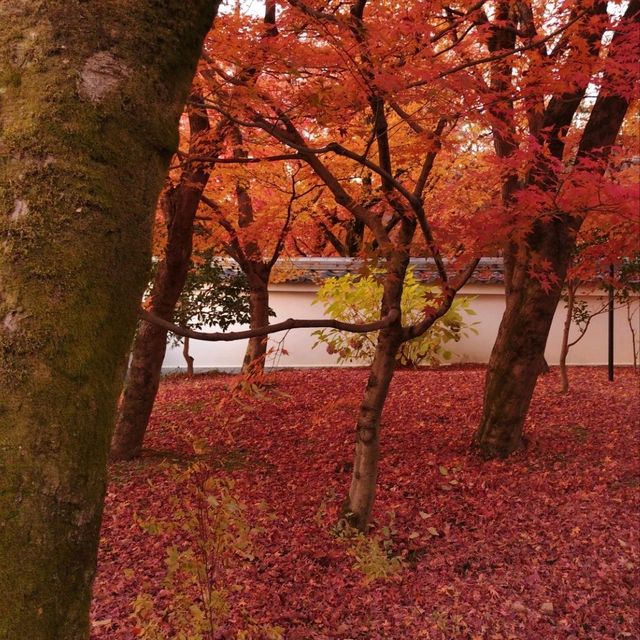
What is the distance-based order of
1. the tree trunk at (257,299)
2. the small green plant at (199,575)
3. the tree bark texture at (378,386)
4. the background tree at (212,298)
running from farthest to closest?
the background tree at (212,298)
the tree trunk at (257,299)
the tree bark texture at (378,386)
the small green plant at (199,575)

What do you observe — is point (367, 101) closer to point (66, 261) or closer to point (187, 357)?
point (66, 261)

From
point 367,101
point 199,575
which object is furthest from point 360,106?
A: point 199,575

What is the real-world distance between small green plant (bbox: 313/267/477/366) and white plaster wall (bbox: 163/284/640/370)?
1028mm

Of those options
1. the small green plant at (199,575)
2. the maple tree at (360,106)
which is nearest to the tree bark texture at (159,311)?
the maple tree at (360,106)

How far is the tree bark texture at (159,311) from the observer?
5.33 meters

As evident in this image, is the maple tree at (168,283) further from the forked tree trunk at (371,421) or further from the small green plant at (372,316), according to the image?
the small green plant at (372,316)

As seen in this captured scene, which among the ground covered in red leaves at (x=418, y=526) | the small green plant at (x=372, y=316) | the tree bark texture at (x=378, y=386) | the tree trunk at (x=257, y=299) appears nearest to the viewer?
the ground covered in red leaves at (x=418, y=526)

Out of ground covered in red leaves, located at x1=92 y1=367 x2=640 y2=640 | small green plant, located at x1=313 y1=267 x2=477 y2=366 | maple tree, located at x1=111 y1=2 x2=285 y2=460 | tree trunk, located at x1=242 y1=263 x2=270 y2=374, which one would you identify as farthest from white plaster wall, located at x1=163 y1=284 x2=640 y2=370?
maple tree, located at x1=111 y1=2 x2=285 y2=460

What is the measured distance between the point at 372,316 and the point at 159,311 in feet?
15.9

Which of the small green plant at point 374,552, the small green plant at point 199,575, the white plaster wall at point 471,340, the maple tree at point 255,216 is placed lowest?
the small green plant at point 374,552

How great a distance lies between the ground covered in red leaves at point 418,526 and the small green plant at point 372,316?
307 centimetres

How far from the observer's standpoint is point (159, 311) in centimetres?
543

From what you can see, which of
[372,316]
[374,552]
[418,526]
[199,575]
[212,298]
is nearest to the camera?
[199,575]

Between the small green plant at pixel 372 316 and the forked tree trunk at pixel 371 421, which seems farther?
the small green plant at pixel 372 316
